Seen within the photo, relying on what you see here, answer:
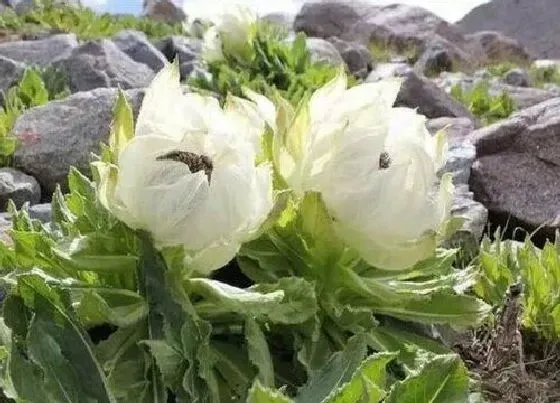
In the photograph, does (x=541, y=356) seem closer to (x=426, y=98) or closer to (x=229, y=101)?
(x=229, y=101)

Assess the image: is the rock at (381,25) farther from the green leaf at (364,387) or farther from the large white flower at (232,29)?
the green leaf at (364,387)

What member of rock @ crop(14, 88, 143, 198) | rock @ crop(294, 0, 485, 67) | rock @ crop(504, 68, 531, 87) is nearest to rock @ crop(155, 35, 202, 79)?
rock @ crop(14, 88, 143, 198)

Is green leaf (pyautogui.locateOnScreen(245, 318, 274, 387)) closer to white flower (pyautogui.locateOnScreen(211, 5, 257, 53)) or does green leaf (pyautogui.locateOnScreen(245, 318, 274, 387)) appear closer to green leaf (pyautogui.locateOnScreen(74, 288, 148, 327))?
green leaf (pyautogui.locateOnScreen(74, 288, 148, 327))

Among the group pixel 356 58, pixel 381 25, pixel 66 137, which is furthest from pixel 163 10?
pixel 66 137

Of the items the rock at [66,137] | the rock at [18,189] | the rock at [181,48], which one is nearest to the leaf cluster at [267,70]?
the rock at [66,137]

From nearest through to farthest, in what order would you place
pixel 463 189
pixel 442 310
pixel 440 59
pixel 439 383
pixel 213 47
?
1. pixel 439 383
2. pixel 442 310
3. pixel 463 189
4. pixel 213 47
5. pixel 440 59

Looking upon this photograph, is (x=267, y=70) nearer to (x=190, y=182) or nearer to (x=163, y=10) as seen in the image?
(x=190, y=182)

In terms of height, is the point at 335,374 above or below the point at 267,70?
above
